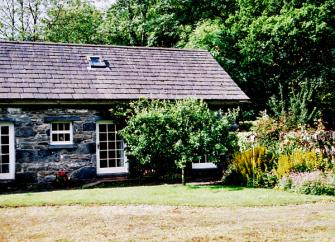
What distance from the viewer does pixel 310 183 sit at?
43.7 feet

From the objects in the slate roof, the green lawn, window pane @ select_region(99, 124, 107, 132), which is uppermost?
the slate roof

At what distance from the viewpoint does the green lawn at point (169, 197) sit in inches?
472

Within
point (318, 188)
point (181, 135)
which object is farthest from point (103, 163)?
point (318, 188)

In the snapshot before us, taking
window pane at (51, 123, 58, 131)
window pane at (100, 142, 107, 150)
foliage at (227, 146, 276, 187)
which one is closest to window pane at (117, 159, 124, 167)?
window pane at (100, 142, 107, 150)

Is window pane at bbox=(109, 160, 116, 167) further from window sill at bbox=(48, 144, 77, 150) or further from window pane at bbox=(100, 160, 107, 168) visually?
window sill at bbox=(48, 144, 77, 150)

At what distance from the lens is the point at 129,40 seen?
35.1 m

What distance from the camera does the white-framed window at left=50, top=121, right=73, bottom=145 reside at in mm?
16594

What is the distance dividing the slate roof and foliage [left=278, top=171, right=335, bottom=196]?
551 centimetres

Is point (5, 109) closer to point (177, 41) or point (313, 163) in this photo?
point (313, 163)

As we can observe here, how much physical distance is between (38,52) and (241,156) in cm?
946

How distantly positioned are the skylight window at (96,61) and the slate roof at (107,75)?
0.21 meters

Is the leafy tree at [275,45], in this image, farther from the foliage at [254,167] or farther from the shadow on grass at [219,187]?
the shadow on grass at [219,187]

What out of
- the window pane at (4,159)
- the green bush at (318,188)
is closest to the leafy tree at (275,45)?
the window pane at (4,159)

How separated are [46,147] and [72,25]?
22.4 metres
